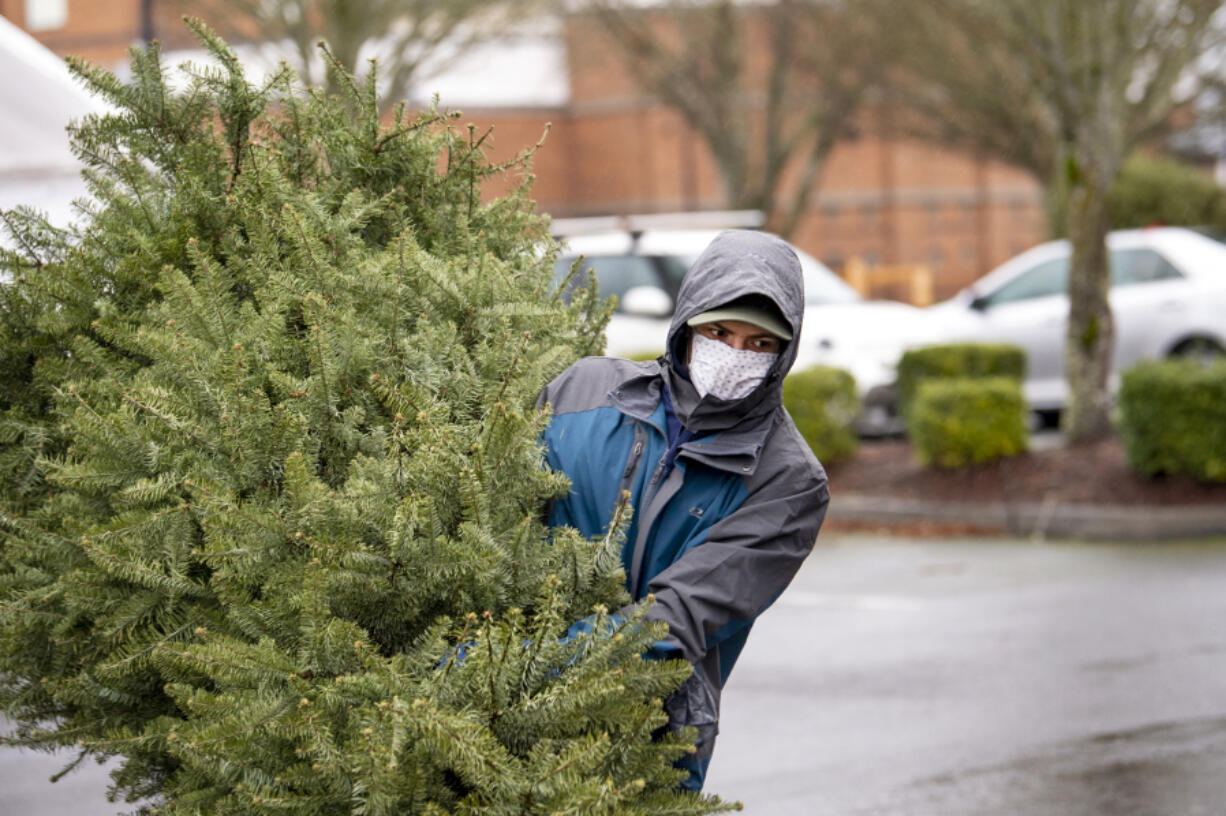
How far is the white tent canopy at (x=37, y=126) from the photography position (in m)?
6.55

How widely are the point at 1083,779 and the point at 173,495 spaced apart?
4.11 metres

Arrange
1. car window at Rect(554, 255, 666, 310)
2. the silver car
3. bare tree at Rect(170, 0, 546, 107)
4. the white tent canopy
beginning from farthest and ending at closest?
bare tree at Rect(170, 0, 546, 107) → car window at Rect(554, 255, 666, 310) → the silver car → the white tent canopy

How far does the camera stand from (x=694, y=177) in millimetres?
37438

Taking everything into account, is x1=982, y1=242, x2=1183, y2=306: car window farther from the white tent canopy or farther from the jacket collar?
the jacket collar

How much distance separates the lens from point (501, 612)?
2324mm

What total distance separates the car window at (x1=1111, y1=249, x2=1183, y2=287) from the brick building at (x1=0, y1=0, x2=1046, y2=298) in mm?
23018

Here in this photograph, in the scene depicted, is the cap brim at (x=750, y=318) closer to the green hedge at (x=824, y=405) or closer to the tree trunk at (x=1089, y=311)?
the green hedge at (x=824, y=405)

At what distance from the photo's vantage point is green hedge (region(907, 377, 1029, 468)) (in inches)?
436

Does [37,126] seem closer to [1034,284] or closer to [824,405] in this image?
[824,405]

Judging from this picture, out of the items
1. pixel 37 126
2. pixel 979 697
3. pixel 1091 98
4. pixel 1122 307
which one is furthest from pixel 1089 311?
pixel 37 126

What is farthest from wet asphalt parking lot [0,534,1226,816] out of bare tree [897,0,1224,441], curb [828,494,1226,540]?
bare tree [897,0,1224,441]

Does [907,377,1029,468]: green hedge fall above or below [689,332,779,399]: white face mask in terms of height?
below

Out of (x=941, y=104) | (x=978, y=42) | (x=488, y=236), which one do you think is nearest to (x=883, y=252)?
(x=941, y=104)

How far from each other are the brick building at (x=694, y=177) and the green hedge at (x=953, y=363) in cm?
2472
